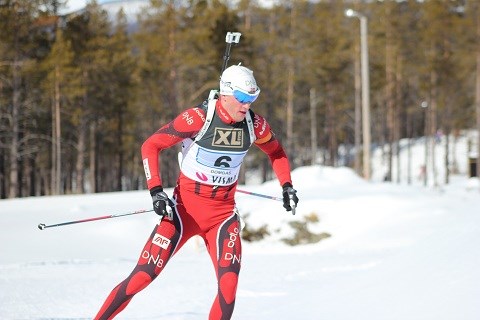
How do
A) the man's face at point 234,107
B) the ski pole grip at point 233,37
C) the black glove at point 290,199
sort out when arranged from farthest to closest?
the ski pole grip at point 233,37 → the black glove at point 290,199 → the man's face at point 234,107

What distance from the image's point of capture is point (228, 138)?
4.67m

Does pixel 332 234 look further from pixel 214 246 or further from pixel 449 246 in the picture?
pixel 214 246

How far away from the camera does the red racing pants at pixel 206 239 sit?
451 cm

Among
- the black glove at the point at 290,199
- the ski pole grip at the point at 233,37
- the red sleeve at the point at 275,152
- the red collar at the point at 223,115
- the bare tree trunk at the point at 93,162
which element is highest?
the ski pole grip at the point at 233,37

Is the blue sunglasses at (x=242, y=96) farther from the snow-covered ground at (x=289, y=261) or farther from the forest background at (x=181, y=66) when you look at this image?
the forest background at (x=181, y=66)

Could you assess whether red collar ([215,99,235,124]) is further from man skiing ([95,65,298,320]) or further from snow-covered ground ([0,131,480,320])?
snow-covered ground ([0,131,480,320])

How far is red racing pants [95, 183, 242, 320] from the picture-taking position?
451cm

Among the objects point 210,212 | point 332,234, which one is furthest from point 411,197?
point 210,212

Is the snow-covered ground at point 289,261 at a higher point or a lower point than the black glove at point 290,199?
lower

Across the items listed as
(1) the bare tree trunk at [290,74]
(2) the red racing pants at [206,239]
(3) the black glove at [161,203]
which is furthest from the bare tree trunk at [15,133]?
(3) the black glove at [161,203]

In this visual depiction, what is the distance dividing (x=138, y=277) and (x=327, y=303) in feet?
8.56

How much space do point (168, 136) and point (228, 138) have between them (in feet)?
1.31

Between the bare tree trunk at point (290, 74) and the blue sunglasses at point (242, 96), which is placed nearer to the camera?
the blue sunglasses at point (242, 96)

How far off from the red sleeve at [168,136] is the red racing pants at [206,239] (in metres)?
0.32
